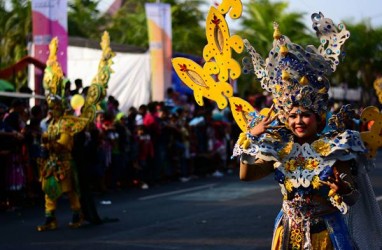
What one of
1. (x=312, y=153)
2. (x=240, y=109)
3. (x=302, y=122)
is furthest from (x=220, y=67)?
(x=312, y=153)

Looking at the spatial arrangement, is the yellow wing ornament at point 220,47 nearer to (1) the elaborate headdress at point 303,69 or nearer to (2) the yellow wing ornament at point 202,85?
(2) the yellow wing ornament at point 202,85

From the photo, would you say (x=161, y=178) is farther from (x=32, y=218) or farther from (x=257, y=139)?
(x=257, y=139)

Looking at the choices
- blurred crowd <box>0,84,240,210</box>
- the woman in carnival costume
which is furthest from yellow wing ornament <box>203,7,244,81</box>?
blurred crowd <box>0,84,240,210</box>

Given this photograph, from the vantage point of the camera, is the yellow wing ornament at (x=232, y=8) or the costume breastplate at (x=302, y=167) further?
the yellow wing ornament at (x=232, y=8)

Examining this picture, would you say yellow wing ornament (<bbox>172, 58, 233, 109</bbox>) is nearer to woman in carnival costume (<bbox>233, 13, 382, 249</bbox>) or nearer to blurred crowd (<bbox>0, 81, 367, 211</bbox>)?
woman in carnival costume (<bbox>233, 13, 382, 249</bbox>)

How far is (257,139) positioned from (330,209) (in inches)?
24.1

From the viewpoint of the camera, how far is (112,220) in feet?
37.5

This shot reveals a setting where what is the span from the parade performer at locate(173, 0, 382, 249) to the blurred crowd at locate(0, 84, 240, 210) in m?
6.05

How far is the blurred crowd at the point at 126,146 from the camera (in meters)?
13.3

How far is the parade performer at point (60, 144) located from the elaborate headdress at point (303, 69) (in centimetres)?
560

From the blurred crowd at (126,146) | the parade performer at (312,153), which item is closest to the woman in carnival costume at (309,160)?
the parade performer at (312,153)

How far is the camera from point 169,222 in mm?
11242

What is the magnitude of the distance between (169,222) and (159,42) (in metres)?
9.48

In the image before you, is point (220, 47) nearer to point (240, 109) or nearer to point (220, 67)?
point (220, 67)
